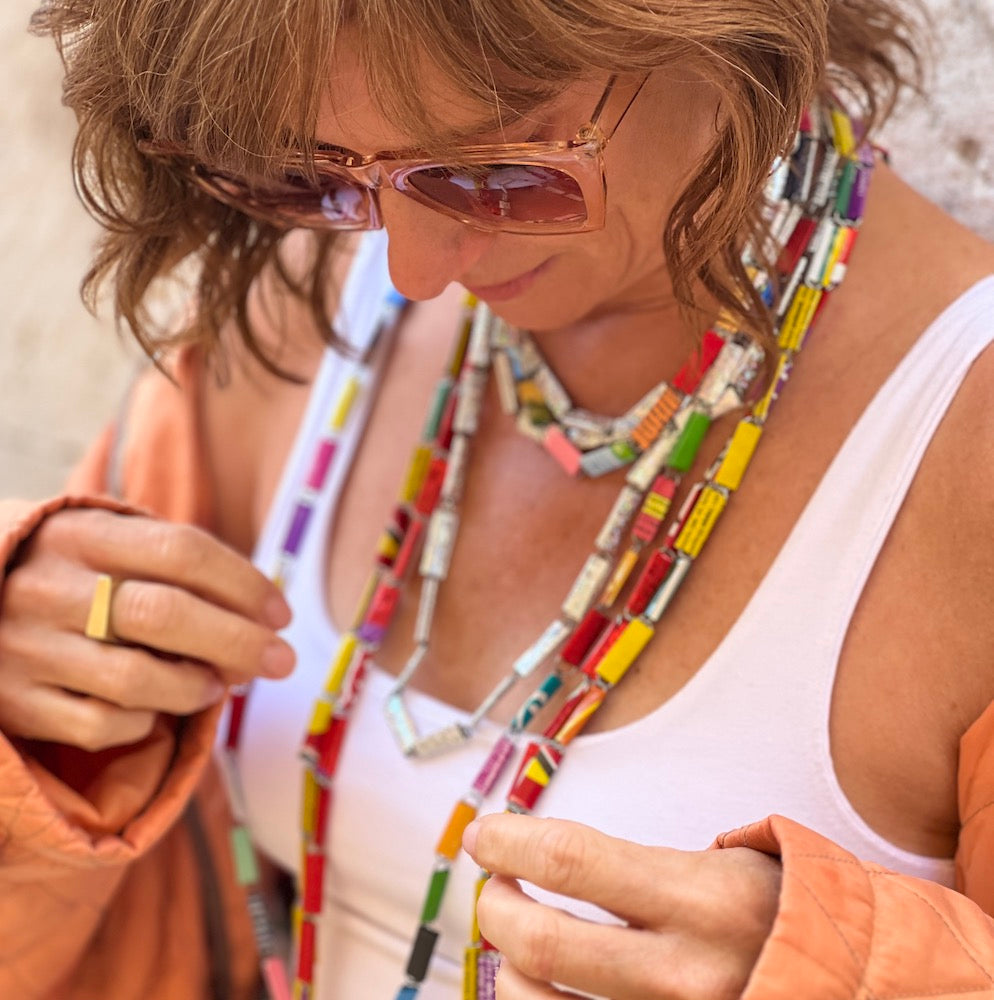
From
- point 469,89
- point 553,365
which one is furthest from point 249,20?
point 553,365

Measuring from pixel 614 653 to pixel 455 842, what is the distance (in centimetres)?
19

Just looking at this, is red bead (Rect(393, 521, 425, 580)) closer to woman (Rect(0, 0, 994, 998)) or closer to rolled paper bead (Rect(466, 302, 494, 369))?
woman (Rect(0, 0, 994, 998))

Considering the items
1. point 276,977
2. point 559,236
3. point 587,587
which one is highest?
point 559,236

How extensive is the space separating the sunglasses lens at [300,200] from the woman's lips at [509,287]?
0.09 meters

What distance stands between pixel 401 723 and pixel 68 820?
255 millimetres

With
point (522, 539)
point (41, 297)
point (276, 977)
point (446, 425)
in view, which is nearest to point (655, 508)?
point (522, 539)

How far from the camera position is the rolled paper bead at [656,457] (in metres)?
0.87

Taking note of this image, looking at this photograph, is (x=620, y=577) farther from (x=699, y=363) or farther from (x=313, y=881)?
(x=313, y=881)

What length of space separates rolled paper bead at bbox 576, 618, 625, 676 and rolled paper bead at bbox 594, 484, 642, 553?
0.21 feet

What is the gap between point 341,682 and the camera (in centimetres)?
98

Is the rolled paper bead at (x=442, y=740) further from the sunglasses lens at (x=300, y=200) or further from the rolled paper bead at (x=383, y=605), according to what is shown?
the sunglasses lens at (x=300, y=200)

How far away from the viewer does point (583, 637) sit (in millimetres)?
880

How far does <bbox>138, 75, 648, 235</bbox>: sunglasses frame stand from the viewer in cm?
63

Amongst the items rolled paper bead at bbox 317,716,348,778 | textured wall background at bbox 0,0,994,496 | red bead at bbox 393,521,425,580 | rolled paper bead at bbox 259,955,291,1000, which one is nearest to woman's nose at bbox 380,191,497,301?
red bead at bbox 393,521,425,580
